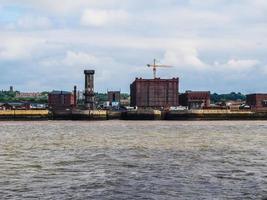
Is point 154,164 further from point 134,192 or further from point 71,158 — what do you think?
point 134,192

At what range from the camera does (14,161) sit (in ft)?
165

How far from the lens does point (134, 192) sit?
3350cm

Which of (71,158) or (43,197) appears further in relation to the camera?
(71,158)

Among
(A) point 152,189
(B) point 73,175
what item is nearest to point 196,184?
(A) point 152,189

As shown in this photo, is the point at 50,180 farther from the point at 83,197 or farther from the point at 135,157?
the point at 135,157

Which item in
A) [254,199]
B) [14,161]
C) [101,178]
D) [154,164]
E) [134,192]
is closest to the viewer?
[254,199]

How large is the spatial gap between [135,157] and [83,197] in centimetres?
2140

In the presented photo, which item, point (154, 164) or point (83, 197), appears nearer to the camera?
point (83, 197)

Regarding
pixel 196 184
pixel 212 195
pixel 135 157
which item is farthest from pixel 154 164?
pixel 212 195

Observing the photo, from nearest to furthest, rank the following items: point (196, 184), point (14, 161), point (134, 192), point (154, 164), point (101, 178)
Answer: point (134, 192) → point (196, 184) → point (101, 178) → point (154, 164) → point (14, 161)

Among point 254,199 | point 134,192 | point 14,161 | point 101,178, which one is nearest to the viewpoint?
point 254,199

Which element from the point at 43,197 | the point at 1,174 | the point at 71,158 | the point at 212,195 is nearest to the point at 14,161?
the point at 71,158

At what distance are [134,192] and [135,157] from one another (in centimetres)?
1994

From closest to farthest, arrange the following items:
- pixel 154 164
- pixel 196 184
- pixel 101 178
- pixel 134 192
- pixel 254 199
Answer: pixel 254 199 → pixel 134 192 → pixel 196 184 → pixel 101 178 → pixel 154 164
